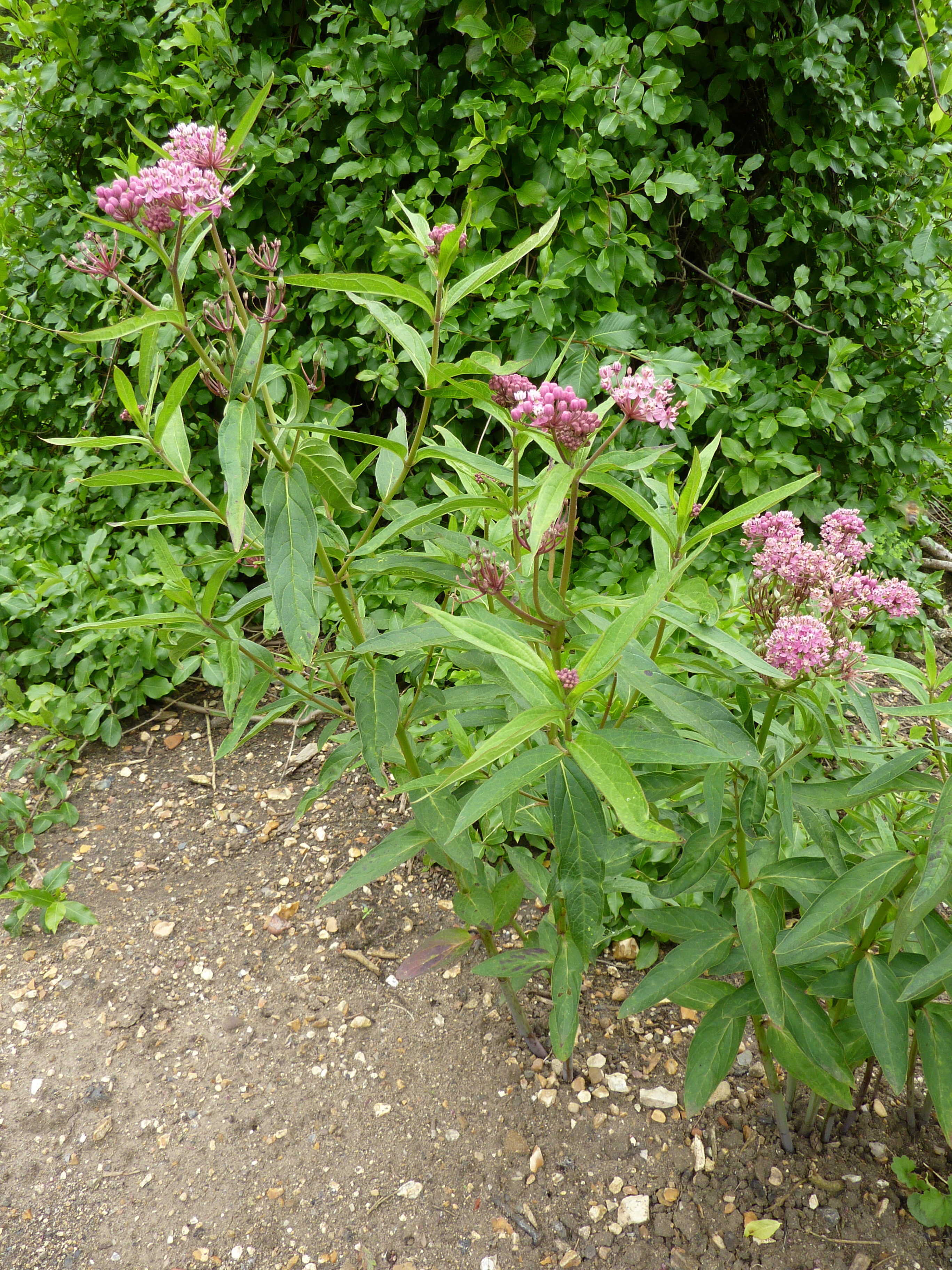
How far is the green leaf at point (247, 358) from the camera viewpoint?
1086 millimetres

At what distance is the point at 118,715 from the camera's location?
3072mm

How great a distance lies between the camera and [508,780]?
3.33 ft

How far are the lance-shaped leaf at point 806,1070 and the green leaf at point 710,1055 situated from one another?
72 mm

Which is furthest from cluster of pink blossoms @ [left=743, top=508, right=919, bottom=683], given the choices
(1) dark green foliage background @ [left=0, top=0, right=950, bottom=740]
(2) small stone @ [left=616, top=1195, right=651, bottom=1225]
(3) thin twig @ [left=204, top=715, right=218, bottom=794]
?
(3) thin twig @ [left=204, top=715, right=218, bottom=794]

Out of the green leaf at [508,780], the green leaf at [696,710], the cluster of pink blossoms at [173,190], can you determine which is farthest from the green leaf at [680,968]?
the cluster of pink blossoms at [173,190]

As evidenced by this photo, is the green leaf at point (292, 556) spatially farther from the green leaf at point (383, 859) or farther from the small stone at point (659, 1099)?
the small stone at point (659, 1099)

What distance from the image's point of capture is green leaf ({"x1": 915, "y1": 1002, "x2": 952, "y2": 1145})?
1.29 m

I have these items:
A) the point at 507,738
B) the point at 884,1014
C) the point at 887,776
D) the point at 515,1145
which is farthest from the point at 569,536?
the point at 515,1145

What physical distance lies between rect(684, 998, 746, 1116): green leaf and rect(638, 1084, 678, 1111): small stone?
447mm

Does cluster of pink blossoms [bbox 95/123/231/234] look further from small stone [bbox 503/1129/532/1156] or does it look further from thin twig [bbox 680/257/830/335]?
thin twig [bbox 680/257/830/335]

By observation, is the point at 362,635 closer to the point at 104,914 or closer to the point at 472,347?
the point at 104,914

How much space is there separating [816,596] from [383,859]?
881 mm

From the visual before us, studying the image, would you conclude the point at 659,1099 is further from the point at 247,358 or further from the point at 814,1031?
the point at 247,358

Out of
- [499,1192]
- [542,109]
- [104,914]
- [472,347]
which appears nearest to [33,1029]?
[104,914]
